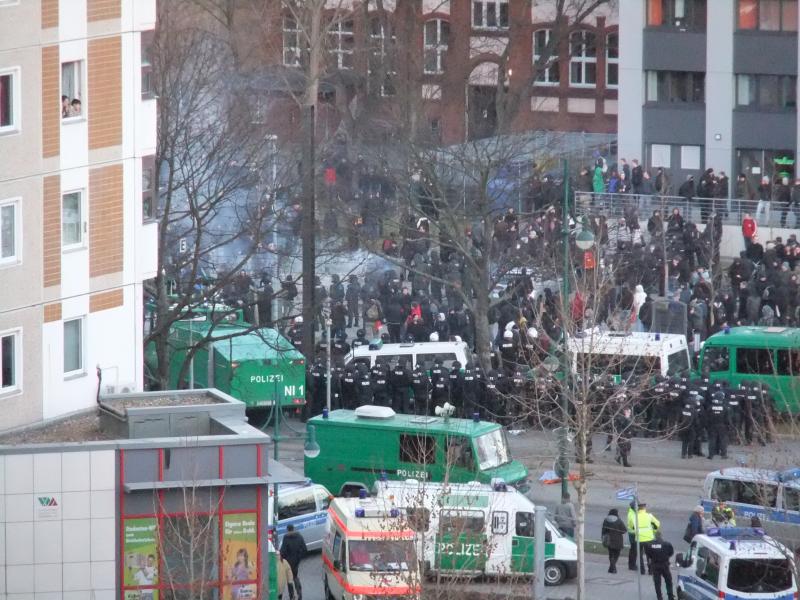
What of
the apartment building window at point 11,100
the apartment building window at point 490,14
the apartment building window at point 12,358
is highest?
the apartment building window at point 490,14

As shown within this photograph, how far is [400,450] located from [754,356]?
32.3ft

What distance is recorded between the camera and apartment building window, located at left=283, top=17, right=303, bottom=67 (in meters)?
61.1

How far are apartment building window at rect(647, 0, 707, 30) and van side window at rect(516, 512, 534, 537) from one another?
3725cm

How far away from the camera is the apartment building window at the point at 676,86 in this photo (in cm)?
6131

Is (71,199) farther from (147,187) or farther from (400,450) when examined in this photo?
(400,450)

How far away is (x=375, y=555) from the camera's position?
24.5 metres

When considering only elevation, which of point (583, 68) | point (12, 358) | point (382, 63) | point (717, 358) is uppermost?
point (583, 68)

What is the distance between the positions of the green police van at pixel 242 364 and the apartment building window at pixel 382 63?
22.5 metres

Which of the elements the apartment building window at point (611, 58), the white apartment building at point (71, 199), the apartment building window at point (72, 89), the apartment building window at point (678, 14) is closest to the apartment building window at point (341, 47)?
the apartment building window at point (611, 58)

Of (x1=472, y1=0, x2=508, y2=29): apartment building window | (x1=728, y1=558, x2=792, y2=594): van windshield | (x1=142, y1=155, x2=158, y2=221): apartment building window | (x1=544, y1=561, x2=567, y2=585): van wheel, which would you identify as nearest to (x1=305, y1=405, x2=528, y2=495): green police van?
(x1=544, y1=561, x2=567, y2=585): van wheel

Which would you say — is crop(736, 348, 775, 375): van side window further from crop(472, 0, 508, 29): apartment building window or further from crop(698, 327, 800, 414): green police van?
crop(472, 0, 508, 29): apartment building window

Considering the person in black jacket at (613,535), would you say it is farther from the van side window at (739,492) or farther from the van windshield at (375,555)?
the van windshield at (375,555)

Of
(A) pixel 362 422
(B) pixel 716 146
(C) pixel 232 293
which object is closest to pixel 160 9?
(C) pixel 232 293

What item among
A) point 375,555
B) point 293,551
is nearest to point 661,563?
point 375,555
